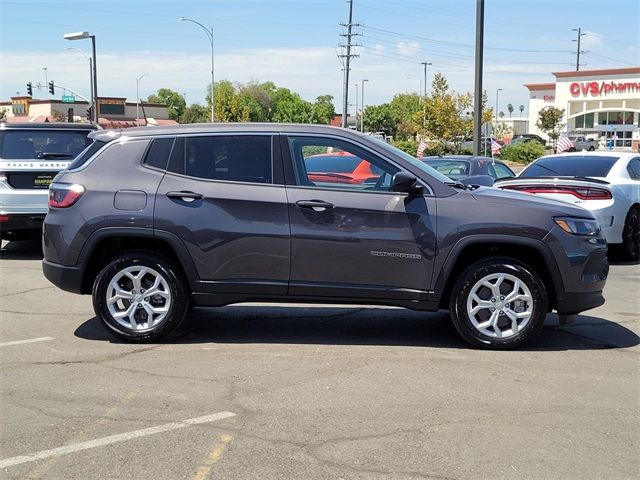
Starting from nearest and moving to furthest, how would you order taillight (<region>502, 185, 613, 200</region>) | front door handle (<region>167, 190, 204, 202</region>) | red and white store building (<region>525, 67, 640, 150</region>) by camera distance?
front door handle (<region>167, 190, 204, 202</region>) < taillight (<region>502, 185, 613, 200</region>) < red and white store building (<region>525, 67, 640, 150</region>)

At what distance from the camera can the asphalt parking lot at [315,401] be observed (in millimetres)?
4109

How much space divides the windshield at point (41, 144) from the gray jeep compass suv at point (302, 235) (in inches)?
202

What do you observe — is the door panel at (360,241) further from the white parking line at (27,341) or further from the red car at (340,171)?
the white parking line at (27,341)

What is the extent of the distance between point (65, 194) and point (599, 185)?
7193 mm

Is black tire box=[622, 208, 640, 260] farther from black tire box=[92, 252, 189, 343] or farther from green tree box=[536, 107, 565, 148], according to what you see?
green tree box=[536, 107, 565, 148]

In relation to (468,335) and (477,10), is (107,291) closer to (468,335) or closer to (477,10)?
(468,335)

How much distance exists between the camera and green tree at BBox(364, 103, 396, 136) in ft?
370

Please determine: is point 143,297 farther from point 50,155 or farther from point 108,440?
point 50,155

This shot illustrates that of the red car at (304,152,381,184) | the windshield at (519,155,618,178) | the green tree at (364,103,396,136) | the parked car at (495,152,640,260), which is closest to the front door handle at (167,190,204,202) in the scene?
the red car at (304,152,381,184)

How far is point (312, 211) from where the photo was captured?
625 cm

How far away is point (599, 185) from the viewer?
10.5m

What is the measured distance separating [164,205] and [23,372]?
1694mm

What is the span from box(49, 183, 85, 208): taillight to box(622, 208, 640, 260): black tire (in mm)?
7870

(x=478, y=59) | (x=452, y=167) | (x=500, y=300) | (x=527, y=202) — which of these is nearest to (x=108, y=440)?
(x=500, y=300)
